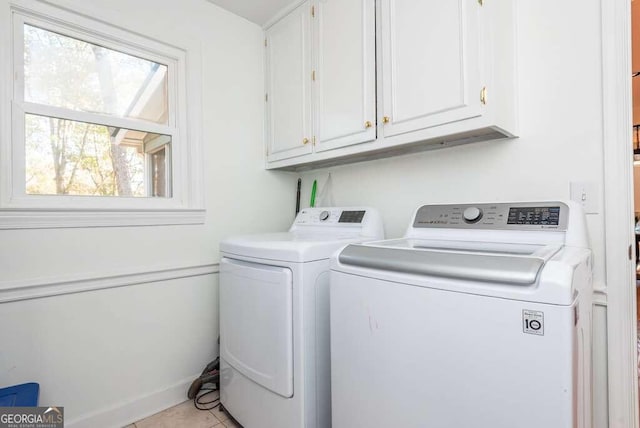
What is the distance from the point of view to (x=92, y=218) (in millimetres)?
1593

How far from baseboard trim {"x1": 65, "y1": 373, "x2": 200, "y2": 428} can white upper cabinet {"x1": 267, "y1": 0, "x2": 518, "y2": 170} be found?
156 centimetres

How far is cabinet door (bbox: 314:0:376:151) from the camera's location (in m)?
1.59

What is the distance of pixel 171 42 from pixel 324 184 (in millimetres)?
1259

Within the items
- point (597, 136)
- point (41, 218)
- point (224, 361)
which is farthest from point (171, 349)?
point (597, 136)

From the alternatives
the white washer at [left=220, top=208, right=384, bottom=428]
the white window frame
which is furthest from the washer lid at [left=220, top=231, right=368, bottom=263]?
the white window frame

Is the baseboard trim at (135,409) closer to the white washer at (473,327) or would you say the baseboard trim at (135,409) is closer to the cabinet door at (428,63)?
the white washer at (473,327)

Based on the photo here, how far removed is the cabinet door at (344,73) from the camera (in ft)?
5.23

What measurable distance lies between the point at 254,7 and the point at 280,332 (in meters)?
1.99

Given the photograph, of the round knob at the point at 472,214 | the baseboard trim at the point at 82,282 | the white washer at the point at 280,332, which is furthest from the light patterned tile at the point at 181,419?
the round knob at the point at 472,214

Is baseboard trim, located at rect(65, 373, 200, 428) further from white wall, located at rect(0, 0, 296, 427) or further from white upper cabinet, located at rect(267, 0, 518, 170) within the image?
white upper cabinet, located at rect(267, 0, 518, 170)

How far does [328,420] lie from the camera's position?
52.9 inches

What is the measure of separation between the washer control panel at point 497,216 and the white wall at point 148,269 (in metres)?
1.27

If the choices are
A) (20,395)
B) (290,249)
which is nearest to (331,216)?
(290,249)

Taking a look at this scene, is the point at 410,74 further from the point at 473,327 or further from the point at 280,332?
the point at 280,332
